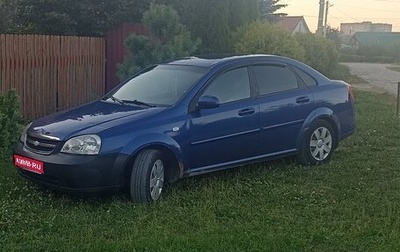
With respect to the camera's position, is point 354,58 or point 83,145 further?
point 354,58

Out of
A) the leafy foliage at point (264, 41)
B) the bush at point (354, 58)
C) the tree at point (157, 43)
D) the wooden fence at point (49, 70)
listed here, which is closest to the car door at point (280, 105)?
the tree at point (157, 43)

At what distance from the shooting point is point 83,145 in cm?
524

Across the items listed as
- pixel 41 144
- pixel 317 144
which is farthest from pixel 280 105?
pixel 41 144

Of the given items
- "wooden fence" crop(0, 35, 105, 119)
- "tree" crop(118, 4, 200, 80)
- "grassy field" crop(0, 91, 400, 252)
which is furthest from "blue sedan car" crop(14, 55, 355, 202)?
"wooden fence" crop(0, 35, 105, 119)

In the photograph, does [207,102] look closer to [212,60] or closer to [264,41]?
Result: [212,60]

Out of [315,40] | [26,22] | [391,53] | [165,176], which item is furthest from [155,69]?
[391,53]

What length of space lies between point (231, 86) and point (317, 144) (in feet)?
5.08

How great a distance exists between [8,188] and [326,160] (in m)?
3.89

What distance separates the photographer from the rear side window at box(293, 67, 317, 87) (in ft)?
23.7

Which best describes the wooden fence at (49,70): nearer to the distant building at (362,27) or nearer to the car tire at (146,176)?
the car tire at (146,176)

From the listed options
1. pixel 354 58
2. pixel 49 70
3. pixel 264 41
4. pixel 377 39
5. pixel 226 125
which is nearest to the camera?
pixel 226 125

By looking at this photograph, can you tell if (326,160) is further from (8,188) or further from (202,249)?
(8,188)

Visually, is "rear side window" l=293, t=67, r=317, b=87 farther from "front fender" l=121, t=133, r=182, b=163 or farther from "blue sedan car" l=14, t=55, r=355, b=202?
"front fender" l=121, t=133, r=182, b=163

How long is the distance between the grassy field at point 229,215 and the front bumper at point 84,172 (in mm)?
214
